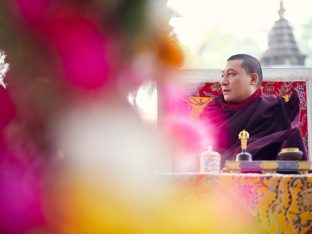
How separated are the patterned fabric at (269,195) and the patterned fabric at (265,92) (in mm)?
1703

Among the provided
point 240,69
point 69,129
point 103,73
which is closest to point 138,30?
point 103,73

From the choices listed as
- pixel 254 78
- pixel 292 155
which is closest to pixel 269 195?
pixel 292 155

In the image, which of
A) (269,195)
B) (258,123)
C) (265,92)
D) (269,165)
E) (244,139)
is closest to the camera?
(269,195)

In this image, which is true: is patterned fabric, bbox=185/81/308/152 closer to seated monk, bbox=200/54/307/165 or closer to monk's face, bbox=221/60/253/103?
seated monk, bbox=200/54/307/165

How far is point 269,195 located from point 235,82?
1446mm

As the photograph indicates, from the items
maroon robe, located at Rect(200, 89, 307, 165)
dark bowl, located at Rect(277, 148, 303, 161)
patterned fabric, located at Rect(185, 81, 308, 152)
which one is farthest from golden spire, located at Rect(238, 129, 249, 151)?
patterned fabric, located at Rect(185, 81, 308, 152)

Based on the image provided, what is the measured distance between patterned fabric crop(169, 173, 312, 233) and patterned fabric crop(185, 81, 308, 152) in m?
1.70

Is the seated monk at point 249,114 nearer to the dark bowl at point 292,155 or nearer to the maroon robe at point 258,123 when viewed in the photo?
the maroon robe at point 258,123

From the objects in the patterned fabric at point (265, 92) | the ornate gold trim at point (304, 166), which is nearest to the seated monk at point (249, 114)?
the patterned fabric at point (265, 92)

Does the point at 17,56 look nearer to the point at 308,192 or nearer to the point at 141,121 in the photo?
the point at 141,121

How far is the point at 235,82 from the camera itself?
267 cm

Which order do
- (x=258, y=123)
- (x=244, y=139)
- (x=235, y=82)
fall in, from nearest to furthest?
(x=244, y=139) < (x=258, y=123) < (x=235, y=82)

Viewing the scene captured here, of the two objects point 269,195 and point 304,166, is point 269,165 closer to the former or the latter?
point 304,166

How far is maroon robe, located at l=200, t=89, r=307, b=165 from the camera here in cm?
218
